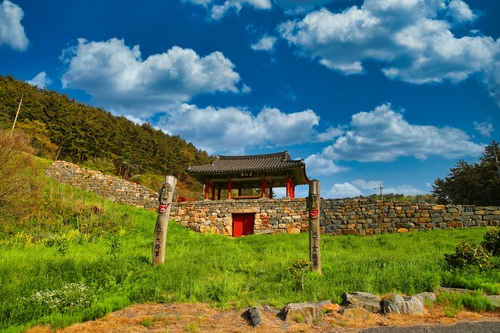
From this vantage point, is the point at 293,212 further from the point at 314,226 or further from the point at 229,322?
the point at 229,322

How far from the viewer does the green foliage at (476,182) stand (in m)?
27.7

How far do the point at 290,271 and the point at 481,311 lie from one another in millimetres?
3658

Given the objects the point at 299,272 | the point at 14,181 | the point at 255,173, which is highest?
the point at 255,173

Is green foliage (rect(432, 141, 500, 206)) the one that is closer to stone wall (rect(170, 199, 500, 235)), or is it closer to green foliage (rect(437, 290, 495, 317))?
stone wall (rect(170, 199, 500, 235))

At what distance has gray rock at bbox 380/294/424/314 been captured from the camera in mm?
5703

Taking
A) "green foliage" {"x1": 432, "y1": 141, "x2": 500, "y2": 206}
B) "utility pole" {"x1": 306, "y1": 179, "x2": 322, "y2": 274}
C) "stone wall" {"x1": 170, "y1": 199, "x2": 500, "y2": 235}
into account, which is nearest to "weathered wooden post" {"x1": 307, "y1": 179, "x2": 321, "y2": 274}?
"utility pole" {"x1": 306, "y1": 179, "x2": 322, "y2": 274}

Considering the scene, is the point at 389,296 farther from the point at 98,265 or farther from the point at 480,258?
the point at 98,265

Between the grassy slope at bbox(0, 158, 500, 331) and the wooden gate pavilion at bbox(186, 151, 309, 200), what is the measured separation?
29.1 ft

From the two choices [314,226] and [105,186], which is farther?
[105,186]

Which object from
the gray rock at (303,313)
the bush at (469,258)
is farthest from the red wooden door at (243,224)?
the gray rock at (303,313)

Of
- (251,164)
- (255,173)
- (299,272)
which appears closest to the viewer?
(299,272)

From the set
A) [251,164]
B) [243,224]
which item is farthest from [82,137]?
[243,224]

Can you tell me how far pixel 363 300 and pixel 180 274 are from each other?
462cm

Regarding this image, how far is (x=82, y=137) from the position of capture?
36.1m
